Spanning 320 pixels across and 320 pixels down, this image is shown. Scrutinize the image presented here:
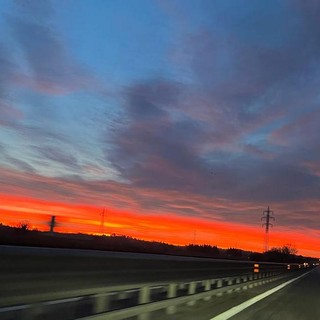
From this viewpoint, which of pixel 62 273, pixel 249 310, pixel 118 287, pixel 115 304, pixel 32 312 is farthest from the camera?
pixel 249 310

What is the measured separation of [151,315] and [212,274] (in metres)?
9.02

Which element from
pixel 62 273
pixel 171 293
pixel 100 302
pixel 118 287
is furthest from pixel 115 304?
pixel 171 293

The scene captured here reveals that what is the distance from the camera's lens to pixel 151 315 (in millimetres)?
12445

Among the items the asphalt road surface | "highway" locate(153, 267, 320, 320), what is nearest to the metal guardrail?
"highway" locate(153, 267, 320, 320)

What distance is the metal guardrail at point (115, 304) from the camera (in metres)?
7.80

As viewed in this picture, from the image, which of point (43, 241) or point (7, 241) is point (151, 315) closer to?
point (7, 241)

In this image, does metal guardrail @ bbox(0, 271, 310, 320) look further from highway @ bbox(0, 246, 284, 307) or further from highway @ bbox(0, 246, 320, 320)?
highway @ bbox(0, 246, 284, 307)

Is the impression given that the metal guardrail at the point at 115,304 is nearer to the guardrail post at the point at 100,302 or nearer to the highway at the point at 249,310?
the guardrail post at the point at 100,302

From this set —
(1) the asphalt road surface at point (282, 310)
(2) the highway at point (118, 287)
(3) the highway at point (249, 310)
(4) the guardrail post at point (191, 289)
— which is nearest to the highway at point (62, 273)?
(2) the highway at point (118, 287)

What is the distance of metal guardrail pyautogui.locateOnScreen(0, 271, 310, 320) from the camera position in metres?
7.80

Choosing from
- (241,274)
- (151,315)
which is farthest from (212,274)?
(151,315)

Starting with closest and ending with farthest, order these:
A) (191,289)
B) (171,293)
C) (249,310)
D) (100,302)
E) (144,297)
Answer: (100,302)
(144,297)
(171,293)
(249,310)
(191,289)

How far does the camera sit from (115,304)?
36.5 ft

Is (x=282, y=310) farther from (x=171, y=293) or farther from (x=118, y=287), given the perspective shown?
(x=118, y=287)
